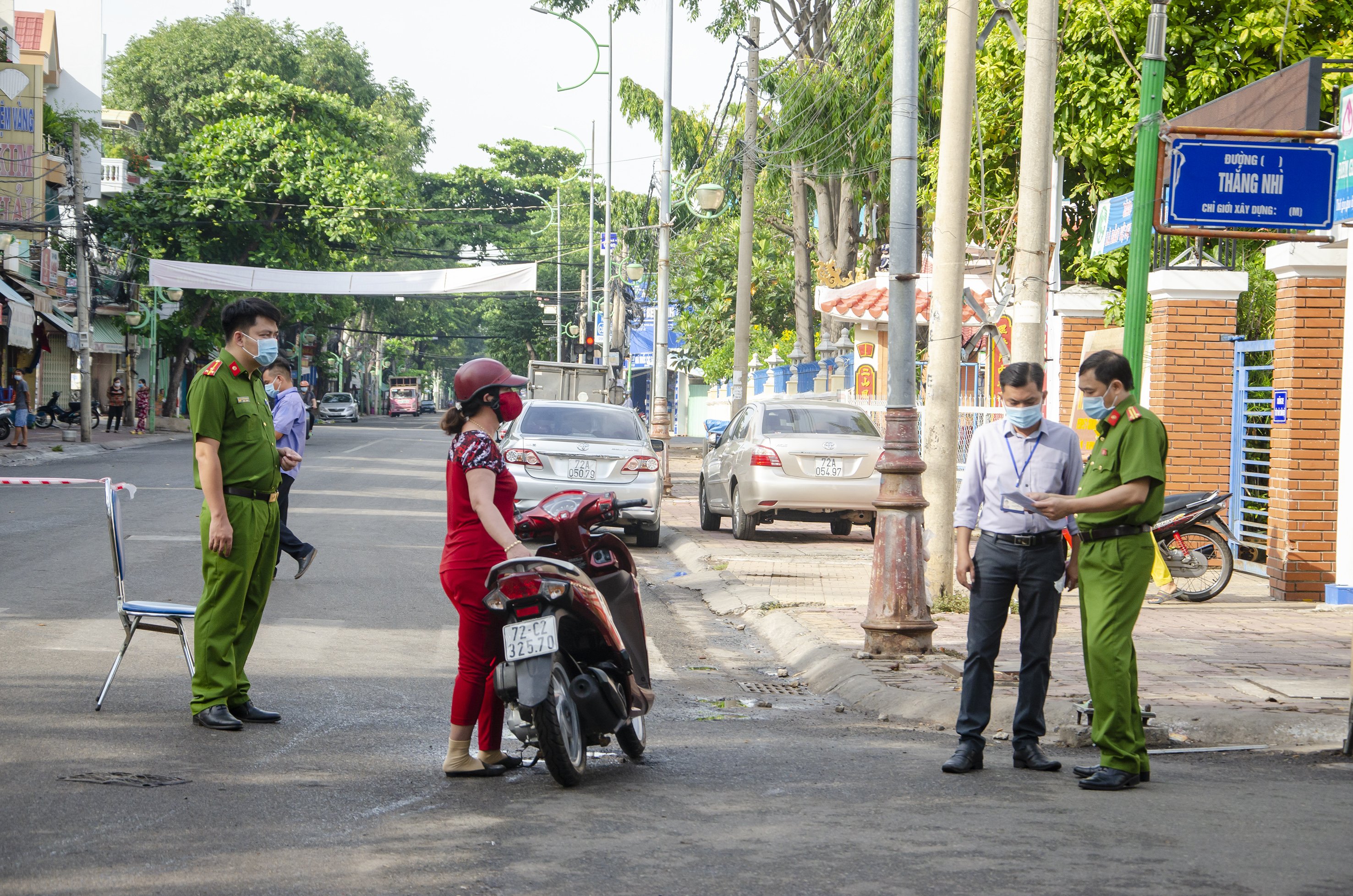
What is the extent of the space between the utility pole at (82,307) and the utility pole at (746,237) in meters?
17.4

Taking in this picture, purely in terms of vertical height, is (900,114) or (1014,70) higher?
(1014,70)

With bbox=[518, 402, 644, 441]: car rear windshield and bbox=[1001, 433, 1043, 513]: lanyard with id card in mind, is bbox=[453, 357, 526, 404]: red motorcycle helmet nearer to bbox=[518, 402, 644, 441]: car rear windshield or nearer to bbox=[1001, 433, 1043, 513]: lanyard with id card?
bbox=[1001, 433, 1043, 513]: lanyard with id card

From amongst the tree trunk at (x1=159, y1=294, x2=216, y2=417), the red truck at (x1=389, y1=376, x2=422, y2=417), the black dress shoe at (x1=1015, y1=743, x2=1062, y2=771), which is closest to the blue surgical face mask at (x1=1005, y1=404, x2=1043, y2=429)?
the black dress shoe at (x1=1015, y1=743, x2=1062, y2=771)

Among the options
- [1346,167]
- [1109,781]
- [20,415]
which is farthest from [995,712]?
[20,415]

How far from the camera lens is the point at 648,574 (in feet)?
45.1

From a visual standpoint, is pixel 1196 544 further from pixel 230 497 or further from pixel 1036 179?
pixel 230 497

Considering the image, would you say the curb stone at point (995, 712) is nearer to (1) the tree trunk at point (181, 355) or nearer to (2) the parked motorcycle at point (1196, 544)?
(2) the parked motorcycle at point (1196, 544)

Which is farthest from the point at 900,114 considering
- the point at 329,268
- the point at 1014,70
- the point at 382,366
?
the point at 382,366

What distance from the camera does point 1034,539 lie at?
5930mm

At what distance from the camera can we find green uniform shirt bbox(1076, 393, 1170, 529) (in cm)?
559

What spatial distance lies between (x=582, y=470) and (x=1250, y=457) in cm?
667

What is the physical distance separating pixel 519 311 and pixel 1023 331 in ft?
238

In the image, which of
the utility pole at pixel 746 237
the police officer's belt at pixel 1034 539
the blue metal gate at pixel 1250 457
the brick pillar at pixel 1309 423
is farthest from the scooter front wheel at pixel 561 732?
the utility pole at pixel 746 237

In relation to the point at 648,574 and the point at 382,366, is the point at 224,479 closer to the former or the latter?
the point at 648,574
